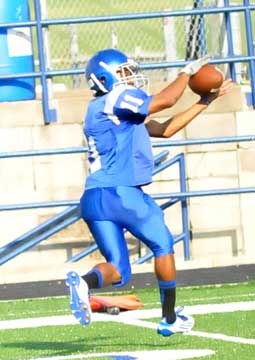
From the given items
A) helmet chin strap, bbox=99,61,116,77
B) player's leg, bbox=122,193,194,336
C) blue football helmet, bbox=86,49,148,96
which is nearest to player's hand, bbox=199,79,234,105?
blue football helmet, bbox=86,49,148,96

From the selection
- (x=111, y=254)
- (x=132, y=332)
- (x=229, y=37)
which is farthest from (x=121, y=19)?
(x=111, y=254)

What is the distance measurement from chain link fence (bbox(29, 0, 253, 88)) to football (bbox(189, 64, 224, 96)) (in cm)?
549

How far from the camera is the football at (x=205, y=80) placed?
7.69 m

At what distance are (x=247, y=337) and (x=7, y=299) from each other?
4.13 m

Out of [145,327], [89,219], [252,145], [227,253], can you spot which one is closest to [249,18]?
[252,145]

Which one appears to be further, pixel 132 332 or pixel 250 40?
pixel 250 40

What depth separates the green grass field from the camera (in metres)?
7.67

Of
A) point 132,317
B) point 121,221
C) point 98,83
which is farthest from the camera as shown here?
point 132,317

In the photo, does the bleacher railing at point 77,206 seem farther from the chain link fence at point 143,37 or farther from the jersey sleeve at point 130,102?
the jersey sleeve at point 130,102

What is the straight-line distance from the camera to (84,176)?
12945 mm

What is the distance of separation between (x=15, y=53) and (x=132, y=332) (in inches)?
200

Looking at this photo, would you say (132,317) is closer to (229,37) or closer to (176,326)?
(176,326)

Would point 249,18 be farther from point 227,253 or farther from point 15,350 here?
point 15,350

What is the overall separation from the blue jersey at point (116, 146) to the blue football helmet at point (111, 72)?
0.07m
